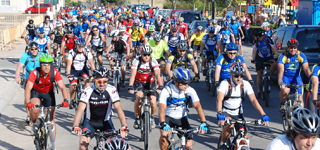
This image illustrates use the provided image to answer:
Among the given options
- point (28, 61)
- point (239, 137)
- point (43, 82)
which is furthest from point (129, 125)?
point (239, 137)

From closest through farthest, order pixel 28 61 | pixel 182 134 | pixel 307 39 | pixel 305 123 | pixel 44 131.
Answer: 1. pixel 305 123
2. pixel 182 134
3. pixel 44 131
4. pixel 28 61
5. pixel 307 39

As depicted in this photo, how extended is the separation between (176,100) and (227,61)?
11.2 feet

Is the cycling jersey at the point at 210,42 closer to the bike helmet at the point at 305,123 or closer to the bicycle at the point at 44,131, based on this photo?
the bicycle at the point at 44,131

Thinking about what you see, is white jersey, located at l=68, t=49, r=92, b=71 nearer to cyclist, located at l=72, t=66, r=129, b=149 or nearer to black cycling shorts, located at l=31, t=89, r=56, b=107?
black cycling shorts, located at l=31, t=89, r=56, b=107

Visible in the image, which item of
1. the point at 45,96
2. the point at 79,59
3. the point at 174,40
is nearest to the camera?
the point at 45,96

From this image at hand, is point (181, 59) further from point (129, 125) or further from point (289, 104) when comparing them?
point (289, 104)

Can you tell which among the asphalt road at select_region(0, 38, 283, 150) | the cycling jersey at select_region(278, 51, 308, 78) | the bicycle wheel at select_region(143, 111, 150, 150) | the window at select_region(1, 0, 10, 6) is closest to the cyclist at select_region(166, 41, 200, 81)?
the asphalt road at select_region(0, 38, 283, 150)

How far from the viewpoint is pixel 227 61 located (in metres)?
9.47

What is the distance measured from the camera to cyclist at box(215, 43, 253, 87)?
9066 mm

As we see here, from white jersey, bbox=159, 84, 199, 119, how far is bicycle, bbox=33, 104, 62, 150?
5.74 feet

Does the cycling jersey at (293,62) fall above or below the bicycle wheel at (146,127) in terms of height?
above

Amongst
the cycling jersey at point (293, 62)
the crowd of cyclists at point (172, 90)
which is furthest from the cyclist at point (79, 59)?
the cycling jersey at point (293, 62)

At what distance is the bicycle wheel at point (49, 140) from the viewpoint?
662 centimetres

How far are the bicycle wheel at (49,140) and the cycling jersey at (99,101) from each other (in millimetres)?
826
